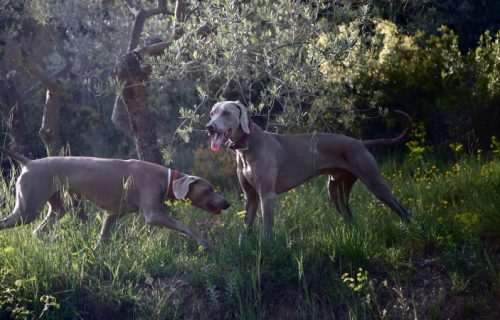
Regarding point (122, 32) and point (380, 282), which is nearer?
point (380, 282)

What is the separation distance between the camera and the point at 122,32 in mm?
14750

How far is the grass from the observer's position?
594 centimetres

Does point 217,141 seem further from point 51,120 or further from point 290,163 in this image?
point 51,120

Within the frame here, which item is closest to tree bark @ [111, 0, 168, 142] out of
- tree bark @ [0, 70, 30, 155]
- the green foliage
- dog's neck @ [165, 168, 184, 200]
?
dog's neck @ [165, 168, 184, 200]

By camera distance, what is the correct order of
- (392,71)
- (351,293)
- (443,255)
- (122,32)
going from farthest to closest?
(122,32), (392,71), (443,255), (351,293)

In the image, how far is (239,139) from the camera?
22.7ft

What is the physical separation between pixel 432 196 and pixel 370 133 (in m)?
2.99

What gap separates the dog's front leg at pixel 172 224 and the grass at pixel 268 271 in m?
0.10

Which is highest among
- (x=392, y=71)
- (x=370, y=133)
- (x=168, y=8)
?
(x=168, y=8)

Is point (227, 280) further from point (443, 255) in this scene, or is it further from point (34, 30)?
point (34, 30)

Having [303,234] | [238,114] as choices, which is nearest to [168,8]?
[238,114]

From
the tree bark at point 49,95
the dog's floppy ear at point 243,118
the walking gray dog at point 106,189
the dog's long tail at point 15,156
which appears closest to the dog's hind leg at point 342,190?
the walking gray dog at point 106,189

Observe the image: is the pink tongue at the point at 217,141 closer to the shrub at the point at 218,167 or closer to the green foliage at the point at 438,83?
the green foliage at the point at 438,83

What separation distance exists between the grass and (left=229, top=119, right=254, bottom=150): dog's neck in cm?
75
